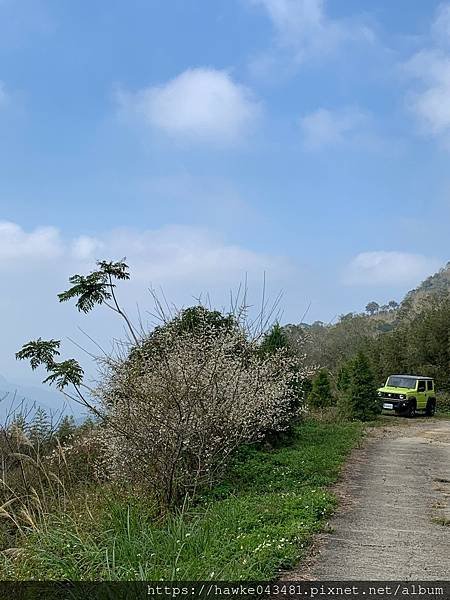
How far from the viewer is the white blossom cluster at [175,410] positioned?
7.57 m

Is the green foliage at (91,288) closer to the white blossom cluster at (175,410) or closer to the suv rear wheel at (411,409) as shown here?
the white blossom cluster at (175,410)

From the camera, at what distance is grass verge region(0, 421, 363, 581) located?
4683 mm

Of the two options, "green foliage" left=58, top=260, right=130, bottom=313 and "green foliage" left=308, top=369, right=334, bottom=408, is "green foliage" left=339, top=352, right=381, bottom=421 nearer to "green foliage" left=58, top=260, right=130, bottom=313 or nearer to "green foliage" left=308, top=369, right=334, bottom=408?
"green foliage" left=308, top=369, right=334, bottom=408

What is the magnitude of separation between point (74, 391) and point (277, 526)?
4.12 m

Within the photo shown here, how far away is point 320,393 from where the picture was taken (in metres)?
26.2

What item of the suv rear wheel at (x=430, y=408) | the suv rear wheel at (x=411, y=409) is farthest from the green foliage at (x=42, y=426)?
the suv rear wheel at (x=430, y=408)

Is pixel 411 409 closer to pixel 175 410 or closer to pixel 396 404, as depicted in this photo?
pixel 396 404

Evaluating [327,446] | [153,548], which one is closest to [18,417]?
[153,548]

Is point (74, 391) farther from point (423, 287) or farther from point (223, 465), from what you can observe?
point (423, 287)

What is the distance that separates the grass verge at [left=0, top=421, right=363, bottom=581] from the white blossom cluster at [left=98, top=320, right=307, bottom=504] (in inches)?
18.1

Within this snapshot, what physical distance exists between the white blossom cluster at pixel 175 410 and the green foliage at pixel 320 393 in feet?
54.1

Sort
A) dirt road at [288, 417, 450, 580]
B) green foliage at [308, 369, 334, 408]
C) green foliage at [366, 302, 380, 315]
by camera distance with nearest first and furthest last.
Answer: dirt road at [288, 417, 450, 580], green foliage at [308, 369, 334, 408], green foliage at [366, 302, 380, 315]

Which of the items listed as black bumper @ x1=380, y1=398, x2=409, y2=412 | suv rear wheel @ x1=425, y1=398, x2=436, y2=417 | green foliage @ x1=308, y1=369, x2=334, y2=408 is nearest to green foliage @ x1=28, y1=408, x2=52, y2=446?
green foliage @ x1=308, y1=369, x2=334, y2=408

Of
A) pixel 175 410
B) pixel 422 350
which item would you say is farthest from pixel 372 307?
pixel 175 410
